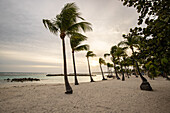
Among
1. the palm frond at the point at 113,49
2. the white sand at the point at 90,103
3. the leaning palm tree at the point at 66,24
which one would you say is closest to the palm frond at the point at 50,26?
the leaning palm tree at the point at 66,24

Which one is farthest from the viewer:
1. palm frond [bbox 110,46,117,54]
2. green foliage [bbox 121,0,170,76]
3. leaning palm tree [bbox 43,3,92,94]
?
palm frond [bbox 110,46,117,54]

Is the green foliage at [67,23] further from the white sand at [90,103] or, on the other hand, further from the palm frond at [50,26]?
the white sand at [90,103]

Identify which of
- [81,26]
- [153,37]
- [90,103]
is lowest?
[90,103]

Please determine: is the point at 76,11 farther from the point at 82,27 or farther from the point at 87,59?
the point at 87,59

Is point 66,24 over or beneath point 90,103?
over

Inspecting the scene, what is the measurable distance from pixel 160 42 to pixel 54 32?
25.6 feet

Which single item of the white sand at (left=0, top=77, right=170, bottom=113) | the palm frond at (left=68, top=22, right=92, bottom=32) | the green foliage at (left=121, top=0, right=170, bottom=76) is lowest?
the white sand at (left=0, top=77, right=170, bottom=113)

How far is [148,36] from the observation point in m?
1.88

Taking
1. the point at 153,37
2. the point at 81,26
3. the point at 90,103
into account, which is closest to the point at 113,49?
the point at 81,26

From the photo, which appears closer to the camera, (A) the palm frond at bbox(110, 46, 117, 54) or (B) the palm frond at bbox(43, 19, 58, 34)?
(B) the palm frond at bbox(43, 19, 58, 34)

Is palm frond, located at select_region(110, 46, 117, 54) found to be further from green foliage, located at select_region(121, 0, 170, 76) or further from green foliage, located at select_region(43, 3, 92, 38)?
green foliage, located at select_region(121, 0, 170, 76)

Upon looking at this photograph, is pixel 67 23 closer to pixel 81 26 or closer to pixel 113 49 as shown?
pixel 81 26

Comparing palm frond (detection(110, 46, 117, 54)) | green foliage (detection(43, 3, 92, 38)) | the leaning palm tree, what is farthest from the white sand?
palm frond (detection(110, 46, 117, 54))

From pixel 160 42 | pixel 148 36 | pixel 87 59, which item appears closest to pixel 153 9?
pixel 148 36
